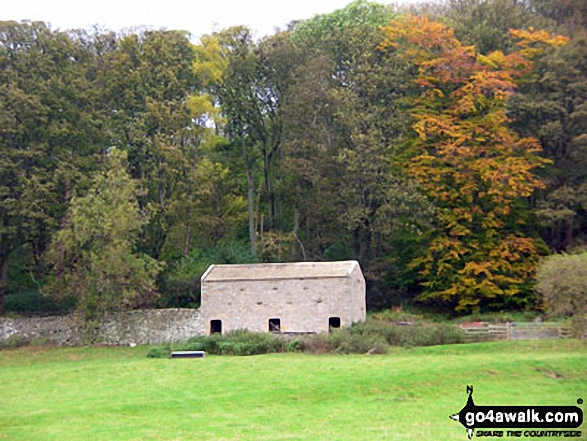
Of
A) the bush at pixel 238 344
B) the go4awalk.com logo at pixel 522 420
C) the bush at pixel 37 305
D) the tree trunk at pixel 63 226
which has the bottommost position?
the go4awalk.com logo at pixel 522 420

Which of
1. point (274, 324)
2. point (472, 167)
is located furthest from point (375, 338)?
point (472, 167)

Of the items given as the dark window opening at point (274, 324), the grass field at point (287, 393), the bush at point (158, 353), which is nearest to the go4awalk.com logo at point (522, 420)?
the grass field at point (287, 393)

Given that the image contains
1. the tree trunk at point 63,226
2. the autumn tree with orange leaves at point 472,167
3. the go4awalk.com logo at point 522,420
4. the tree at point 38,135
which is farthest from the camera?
the autumn tree with orange leaves at point 472,167

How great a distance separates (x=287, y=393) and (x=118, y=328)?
2000cm

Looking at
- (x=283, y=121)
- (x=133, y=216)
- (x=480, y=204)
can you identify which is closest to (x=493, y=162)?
(x=480, y=204)

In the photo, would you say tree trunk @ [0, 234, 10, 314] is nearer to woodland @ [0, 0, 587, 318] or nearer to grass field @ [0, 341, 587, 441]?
woodland @ [0, 0, 587, 318]

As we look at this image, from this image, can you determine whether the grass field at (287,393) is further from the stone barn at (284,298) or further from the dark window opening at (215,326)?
the dark window opening at (215,326)

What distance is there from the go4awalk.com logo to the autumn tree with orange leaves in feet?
78.9

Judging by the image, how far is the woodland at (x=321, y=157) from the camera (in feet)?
152

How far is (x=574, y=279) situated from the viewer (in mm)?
33469

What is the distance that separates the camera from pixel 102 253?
42094mm

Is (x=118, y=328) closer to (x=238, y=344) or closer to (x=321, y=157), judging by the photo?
(x=238, y=344)

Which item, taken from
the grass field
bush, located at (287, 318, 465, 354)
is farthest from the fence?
the grass field

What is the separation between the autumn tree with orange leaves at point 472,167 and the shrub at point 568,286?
11.0m
